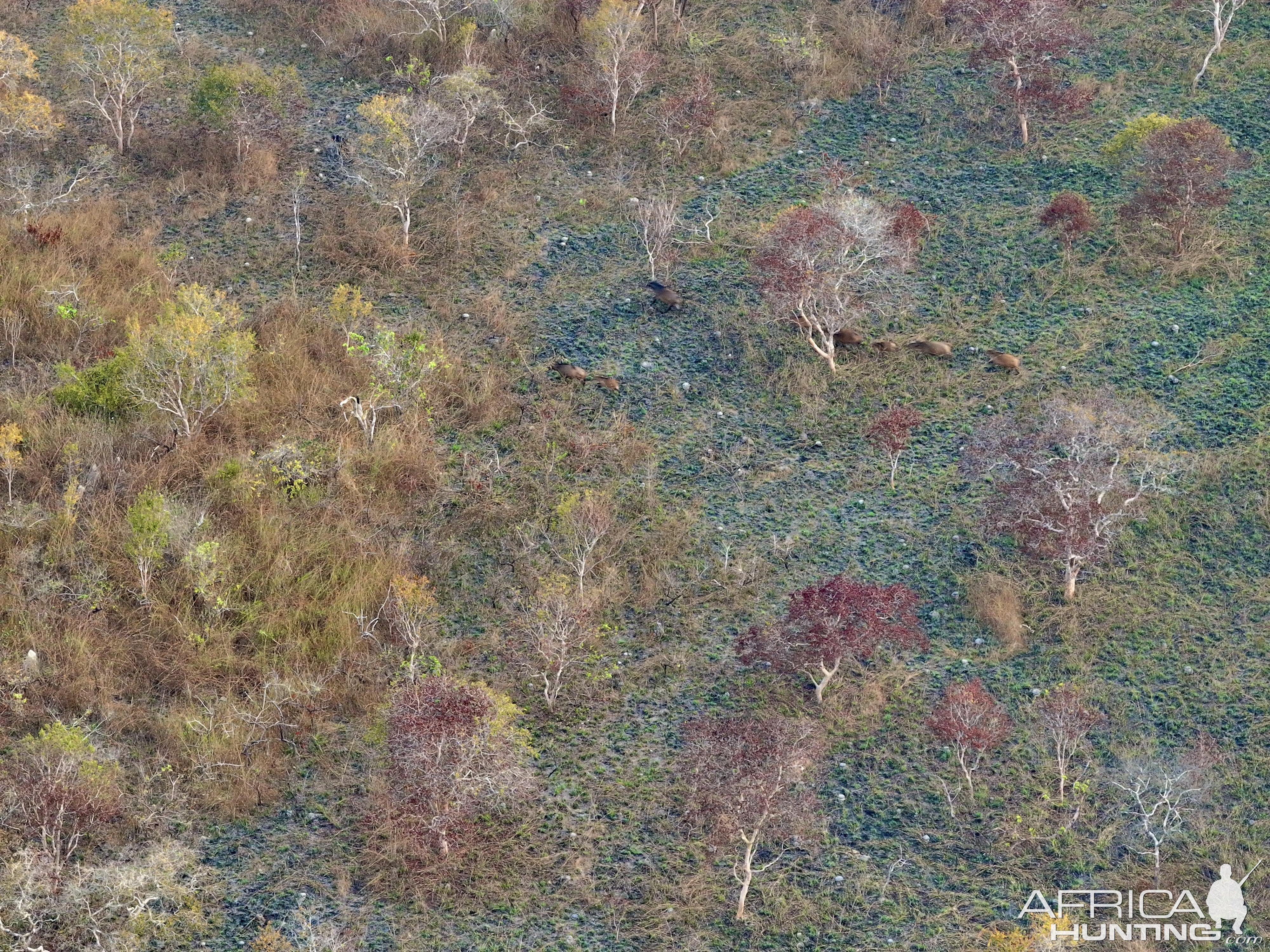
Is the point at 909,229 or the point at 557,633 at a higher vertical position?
the point at 909,229

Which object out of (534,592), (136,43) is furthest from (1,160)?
(534,592)

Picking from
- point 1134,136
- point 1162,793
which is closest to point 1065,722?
point 1162,793

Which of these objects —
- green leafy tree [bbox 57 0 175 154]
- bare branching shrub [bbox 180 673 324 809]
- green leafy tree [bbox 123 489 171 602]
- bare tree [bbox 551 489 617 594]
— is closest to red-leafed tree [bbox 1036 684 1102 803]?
bare tree [bbox 551 489 617 594]

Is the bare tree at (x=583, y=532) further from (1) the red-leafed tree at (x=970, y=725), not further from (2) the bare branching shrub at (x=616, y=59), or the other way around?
(2) the bare branching shrub at (x=616, y=59)

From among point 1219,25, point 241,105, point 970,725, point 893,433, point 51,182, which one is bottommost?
point 970,725

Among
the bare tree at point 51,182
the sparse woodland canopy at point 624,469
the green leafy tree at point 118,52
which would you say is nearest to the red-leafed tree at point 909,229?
the sparse woodland canopy at point 624,469

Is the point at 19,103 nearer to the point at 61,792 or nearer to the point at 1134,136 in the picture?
the point at 61,792
